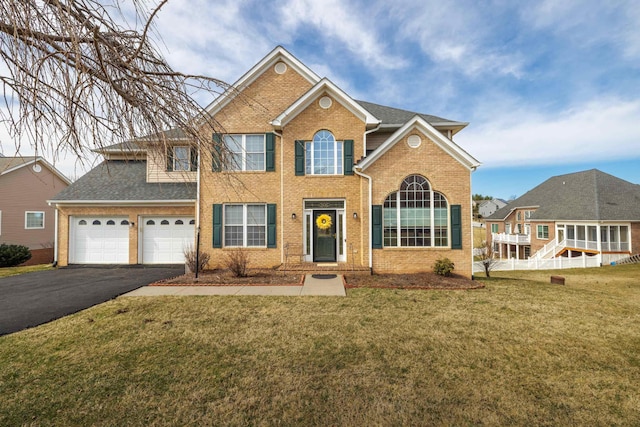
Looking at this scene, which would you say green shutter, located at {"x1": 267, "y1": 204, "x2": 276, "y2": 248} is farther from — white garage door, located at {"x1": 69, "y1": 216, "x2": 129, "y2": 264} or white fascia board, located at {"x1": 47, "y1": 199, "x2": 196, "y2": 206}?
white garage door, located at {"x1": 69, "y1": 216, "x2": 129, "y2": 264}

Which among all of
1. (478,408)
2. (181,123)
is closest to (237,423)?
(478,408)

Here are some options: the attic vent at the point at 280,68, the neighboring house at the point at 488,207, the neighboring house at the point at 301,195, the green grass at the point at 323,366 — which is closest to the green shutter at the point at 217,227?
the neighboring house at the point at 301,195

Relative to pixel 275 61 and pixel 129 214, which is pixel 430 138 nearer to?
pixel 275 61

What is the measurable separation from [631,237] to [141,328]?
33361 mm

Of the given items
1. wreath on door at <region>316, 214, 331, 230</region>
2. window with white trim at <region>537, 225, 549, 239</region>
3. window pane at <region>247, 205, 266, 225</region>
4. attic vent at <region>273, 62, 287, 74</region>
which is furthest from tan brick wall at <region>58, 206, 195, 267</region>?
window with white trim at <region>537, 225, 549, 239</region>

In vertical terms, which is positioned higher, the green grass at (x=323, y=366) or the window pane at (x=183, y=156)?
the window pane at (x=183, y=156)

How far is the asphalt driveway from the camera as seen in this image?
6262mm

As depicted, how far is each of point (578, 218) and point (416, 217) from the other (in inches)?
923

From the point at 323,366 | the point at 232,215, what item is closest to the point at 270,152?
the point at 232,215

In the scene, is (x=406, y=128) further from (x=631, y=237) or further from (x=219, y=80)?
(x=631, y=237)

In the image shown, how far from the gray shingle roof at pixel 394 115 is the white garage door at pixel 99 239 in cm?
1334

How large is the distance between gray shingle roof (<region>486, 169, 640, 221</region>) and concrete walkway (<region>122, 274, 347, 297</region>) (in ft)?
86.5

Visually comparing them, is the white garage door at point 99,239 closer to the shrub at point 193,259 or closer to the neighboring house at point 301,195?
the neighboring house at point 301,195

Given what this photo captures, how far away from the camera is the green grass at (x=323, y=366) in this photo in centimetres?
310
